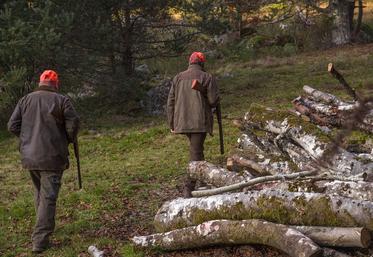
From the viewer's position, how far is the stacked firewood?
18.7ft

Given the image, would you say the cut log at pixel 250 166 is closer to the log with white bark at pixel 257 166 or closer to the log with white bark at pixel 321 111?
the log with white bark at pixel 257 166

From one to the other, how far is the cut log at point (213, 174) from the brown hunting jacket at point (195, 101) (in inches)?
30.8

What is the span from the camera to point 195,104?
8.89 m

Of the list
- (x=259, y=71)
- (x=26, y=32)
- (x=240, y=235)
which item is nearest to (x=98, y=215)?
(x=240, y=235)

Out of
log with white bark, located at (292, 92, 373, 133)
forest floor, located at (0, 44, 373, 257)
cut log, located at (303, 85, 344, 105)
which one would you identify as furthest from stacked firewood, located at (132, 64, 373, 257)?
cut log, located at (303, 85, 344, 105)

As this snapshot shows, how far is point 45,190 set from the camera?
7512 mm

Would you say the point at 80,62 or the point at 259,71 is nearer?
the point at 80,62

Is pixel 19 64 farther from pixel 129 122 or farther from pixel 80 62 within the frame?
pixel 129 122

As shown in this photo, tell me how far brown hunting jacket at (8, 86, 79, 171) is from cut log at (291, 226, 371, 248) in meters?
3.20

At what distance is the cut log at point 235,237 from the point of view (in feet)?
18.2

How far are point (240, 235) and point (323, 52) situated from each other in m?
23.4

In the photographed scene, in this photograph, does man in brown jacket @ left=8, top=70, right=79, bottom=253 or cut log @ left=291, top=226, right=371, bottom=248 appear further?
man in brown jacket @ left=8, top=70, right=79, bottom=253

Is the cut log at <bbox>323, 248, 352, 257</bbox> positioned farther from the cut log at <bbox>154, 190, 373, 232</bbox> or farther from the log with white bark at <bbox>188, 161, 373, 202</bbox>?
the log with white bark at <bbox>188, 161, 373, 202</bbox>

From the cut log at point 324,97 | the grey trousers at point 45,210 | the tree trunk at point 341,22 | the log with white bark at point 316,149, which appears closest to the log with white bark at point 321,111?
the cut log at point 324,97
